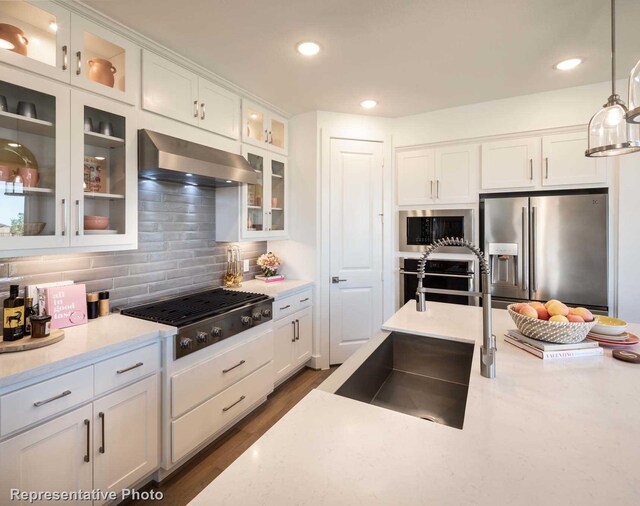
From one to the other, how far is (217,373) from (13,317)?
42.1 inches

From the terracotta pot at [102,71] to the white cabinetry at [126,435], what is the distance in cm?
167

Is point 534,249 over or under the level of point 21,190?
under

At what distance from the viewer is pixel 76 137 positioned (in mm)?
1688

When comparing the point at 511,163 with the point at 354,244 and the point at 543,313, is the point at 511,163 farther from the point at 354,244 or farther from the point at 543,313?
the point at 543,313

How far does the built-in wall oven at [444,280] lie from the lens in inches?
124

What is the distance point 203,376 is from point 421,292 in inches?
55.5

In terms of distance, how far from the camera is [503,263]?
2953 millimetres

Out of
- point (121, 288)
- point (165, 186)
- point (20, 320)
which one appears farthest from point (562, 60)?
point (20, 320)

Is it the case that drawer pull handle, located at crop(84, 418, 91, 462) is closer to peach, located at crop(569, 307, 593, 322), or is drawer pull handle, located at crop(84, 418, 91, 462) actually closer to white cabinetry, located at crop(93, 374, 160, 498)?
white cabinetry, located at crop(93, 374, 160, 498)

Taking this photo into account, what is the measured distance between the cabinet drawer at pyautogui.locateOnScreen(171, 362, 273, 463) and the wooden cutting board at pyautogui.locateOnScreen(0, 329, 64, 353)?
76cm

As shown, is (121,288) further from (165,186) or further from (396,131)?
(396,131)

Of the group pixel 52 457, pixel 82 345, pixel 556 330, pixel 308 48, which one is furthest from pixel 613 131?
pixel 52 457

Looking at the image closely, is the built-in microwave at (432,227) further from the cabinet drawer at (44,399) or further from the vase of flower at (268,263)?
the cabinet drawer at (44,399)

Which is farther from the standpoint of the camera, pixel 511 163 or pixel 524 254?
pixel 511 163
